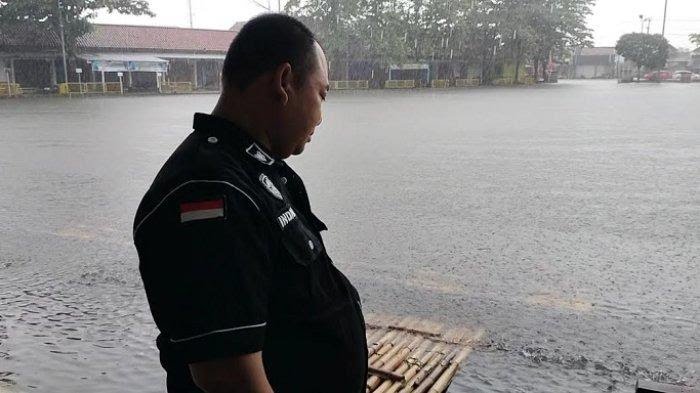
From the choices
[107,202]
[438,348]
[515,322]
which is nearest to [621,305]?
[515,322]

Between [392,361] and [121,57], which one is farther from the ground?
[121,57]

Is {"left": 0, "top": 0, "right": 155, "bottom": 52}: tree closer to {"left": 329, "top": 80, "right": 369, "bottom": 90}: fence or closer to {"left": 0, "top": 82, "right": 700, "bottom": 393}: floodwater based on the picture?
{"left": 329, "top": 80, "right": 369, "bottom": 90}: fence

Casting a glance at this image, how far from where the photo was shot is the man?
1041 millimetres

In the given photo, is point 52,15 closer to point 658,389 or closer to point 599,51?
point 658,389

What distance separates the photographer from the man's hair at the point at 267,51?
1.19 meters

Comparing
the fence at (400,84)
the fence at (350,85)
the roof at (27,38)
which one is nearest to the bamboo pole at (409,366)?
the roof at (27,38)

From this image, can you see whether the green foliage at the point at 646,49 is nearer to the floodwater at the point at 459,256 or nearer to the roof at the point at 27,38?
the roof at the point at 27,38

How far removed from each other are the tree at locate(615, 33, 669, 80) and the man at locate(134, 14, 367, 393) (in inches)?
2519

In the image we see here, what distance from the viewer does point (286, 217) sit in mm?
1172

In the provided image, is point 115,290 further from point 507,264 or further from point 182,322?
point 182,322

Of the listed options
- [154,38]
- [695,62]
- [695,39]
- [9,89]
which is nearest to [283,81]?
[9,89]

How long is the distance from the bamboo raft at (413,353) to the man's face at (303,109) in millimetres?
1460

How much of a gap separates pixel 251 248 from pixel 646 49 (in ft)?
216

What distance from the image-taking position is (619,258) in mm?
4523
